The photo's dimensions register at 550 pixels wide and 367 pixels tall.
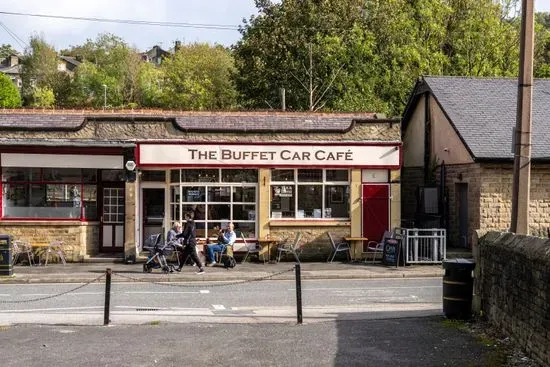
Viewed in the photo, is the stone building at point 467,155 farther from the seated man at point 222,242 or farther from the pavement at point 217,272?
the seated man at point 222,242

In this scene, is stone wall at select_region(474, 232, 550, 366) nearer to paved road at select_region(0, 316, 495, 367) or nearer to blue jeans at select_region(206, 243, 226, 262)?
paved road at select_region(0, 316, 495, 367)

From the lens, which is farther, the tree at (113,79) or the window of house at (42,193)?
the tree at (113,79)

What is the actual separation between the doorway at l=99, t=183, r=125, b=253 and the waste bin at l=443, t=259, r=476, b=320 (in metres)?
14.6

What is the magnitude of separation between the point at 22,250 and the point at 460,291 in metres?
15.5

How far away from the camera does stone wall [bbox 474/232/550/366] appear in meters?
9.60

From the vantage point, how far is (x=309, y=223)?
25297 mm

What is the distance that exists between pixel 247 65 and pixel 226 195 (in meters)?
21.8

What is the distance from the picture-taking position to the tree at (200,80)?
244 ft

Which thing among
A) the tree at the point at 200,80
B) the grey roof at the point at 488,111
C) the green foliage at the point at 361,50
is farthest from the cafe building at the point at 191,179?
the tree at the point at 200,80

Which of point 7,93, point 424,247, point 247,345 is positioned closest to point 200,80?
point 7,93

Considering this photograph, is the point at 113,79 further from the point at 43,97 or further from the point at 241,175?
the point at 241,175

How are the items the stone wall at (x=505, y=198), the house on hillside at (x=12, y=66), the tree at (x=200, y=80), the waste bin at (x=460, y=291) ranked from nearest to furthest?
the waste bin at (x=460, y=291)
the stone wall at (x=505, y=198)
the tree at (x=200, y=80)
the house on hillside at (x=12, y=66)

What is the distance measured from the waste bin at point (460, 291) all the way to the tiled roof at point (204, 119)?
12352 mm

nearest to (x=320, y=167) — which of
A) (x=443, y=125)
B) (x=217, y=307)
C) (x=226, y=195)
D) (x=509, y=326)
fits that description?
(x=226, y=195)
